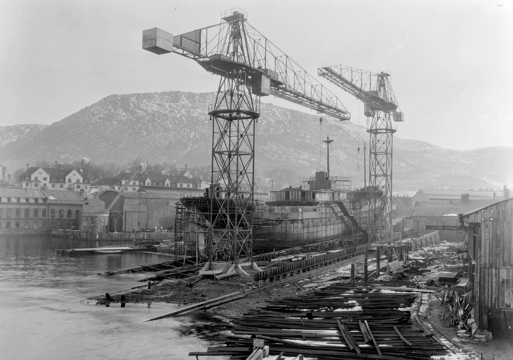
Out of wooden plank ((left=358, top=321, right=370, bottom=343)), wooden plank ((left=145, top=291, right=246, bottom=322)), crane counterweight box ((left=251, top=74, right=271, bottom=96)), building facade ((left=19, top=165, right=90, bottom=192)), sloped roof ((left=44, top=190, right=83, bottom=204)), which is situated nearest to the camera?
wooden plank ((left=358, top=321, right=370, bottom=343))

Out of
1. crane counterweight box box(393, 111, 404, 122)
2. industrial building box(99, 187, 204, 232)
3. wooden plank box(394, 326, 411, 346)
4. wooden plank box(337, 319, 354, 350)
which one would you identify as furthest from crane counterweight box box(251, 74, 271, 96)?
industrial building box(99, 187, 204, 232)

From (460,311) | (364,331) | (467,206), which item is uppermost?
(467,206)

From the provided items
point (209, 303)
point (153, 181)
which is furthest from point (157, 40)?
point (153, 181)

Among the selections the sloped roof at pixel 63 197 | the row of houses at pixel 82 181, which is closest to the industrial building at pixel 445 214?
the sloped roof at pixel 63 197

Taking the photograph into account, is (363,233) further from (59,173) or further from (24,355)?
(59,173)

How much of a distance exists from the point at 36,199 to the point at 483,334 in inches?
2824

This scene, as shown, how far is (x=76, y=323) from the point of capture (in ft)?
69.9

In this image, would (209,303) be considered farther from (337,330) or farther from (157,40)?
(157,40)

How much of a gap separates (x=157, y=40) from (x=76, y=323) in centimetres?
1493

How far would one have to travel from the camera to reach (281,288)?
28.7 meters

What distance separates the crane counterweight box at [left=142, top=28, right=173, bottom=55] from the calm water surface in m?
13.7

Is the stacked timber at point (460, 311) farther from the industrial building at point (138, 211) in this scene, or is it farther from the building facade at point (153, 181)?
the building facade at point (153, 181)

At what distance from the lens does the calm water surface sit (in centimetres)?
1750

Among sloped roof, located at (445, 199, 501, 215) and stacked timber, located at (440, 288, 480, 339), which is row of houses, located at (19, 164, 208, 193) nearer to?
sloped roof, located at (445, 199, 501, 215)
